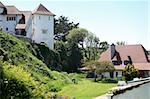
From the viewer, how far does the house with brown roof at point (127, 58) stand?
43.4m

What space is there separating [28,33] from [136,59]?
12.3 meters

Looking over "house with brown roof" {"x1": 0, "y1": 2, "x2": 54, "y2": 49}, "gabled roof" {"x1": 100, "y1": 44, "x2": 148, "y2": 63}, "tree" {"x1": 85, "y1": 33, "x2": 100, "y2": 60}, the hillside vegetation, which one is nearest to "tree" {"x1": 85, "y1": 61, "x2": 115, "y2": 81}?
"gabled roof" {"x1": 100, "y1": 44, "x2": 148, "y2": 63}

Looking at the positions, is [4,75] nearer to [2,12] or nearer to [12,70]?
[12,70]

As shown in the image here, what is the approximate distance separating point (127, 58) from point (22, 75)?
33.1m

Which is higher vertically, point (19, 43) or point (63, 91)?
point (19, 43)

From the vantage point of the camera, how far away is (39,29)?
4288 cm

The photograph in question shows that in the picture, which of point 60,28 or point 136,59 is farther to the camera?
point 60,28

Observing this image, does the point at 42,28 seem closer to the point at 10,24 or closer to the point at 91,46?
the point at 10,24

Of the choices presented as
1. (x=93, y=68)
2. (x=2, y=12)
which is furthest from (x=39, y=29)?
(x=93, y=68)

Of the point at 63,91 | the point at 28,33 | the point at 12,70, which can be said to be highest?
the point at 28,33

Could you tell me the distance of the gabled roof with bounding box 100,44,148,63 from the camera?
4519 centimetres

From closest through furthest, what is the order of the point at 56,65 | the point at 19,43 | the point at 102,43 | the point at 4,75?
1. the point at 4,75
2. the point at 19,43
3. the point at 56,65
4. the point at 102,43

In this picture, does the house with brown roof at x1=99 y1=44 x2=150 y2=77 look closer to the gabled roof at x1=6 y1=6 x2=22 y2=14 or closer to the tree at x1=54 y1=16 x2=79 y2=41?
the gabled roof at x1=6 y1=6 x2=22 y2=14

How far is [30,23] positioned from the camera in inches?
1702
